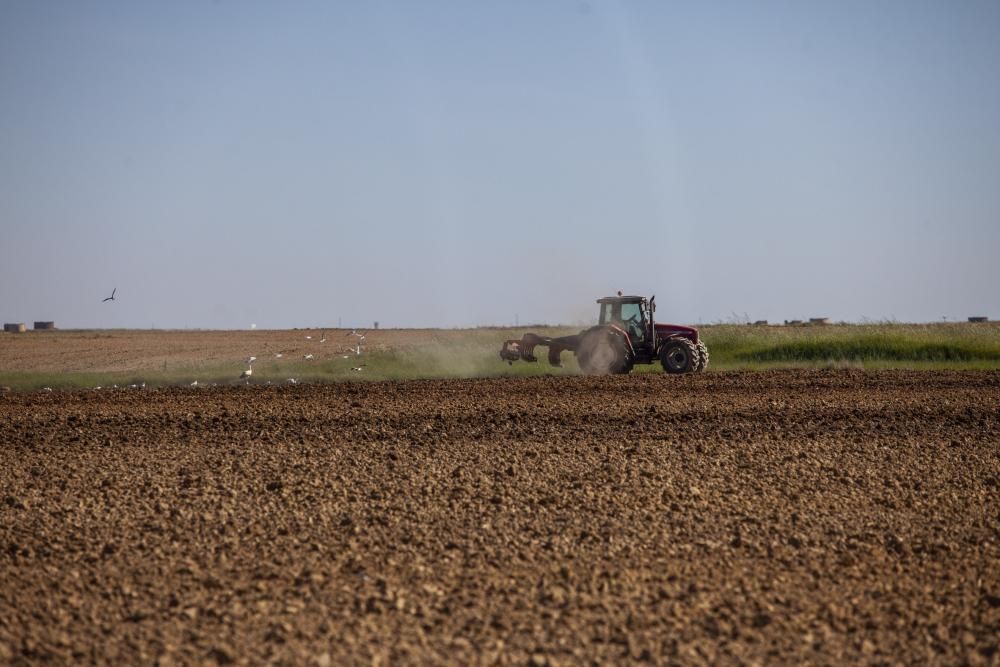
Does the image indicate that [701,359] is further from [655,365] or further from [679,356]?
[655,365]

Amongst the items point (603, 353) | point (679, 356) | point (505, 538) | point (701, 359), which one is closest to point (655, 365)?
point (701, 359)

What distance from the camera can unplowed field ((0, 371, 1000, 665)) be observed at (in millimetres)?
7625

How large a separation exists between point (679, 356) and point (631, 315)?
173 centimetres

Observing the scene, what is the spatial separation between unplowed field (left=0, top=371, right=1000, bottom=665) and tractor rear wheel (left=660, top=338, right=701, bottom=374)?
8.64 meters

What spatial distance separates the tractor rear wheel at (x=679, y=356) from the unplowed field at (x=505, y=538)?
864 cm

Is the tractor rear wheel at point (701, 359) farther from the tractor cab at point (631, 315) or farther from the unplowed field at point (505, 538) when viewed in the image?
the unplowed field at point (505, 538)

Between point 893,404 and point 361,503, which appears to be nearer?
point 361,503

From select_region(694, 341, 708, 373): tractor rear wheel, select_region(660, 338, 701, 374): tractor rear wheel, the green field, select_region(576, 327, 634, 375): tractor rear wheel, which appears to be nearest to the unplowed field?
select_region(576, 327, 634, 375): tractor rear wheel

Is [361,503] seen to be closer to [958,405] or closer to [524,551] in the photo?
[524,551]

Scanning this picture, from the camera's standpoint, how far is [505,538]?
1027 cm

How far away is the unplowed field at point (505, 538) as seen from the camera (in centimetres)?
762

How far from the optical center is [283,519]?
11117 mm

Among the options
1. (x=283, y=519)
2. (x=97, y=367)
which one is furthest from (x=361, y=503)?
(x=97, y=367)

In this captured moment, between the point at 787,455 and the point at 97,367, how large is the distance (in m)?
34.7
